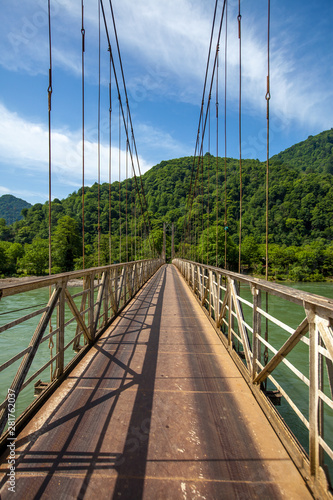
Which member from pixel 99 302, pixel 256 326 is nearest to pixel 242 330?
pixel 256 326

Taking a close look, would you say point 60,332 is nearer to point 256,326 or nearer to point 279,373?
point 256,326

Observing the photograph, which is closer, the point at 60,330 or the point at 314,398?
the point at 314,398

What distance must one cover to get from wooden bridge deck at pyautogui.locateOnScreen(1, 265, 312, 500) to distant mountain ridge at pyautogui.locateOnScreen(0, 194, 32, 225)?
10191cm

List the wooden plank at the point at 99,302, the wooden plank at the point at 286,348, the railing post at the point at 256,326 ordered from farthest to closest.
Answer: the wooden plank at the point at 99,302 < the railing post at the point at 256,326 < the wooden plank at the point at 286,348

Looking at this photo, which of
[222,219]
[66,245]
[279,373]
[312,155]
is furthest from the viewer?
[312,155]

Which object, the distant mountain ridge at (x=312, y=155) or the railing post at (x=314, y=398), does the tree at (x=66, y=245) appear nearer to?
the railing post at (x=314, y=398)

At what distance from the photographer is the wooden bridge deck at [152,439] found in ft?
4.03

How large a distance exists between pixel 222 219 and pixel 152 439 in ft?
138

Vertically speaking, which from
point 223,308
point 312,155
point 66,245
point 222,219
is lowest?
point 223,308

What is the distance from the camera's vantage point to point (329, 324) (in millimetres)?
1147

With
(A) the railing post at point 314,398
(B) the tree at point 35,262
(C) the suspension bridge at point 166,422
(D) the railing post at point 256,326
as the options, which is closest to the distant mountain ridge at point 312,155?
(B) the tree at point 35,262

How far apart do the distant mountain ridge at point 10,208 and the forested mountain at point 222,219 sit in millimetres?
29165

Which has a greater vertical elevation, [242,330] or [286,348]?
[286,348]

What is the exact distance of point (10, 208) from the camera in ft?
338
